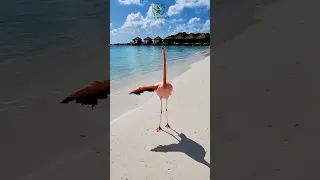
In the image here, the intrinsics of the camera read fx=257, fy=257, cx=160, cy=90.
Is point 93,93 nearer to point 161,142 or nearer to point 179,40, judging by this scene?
point 161,142

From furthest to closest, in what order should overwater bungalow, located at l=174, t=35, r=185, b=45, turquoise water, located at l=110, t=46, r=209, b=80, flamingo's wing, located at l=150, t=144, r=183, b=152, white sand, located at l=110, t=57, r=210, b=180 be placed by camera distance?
overwater bungalow, located at l=174, t=35, r=185, b=45
turquoise water, located at l=110, t=46, r=209, b=80
flamingo's wing, located at l=150, t=144, r=183, b=152
white sand, located at l=110, t=57, r=210, b=180

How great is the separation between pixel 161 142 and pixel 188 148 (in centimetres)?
31

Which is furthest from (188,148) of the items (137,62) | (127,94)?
(137,62)

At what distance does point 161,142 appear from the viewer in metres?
2.59

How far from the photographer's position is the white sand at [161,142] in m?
2.06

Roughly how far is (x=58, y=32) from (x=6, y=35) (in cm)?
116

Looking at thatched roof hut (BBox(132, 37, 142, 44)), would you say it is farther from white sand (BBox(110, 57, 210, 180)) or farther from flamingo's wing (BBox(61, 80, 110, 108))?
flamingo's wing (BBox(61, 80, 110, 108))

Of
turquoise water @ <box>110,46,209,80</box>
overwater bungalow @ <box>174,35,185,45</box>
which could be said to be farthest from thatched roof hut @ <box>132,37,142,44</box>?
overwater bungalow @ <box>174,35,185,45</box>

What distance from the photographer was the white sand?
6.77 ft
